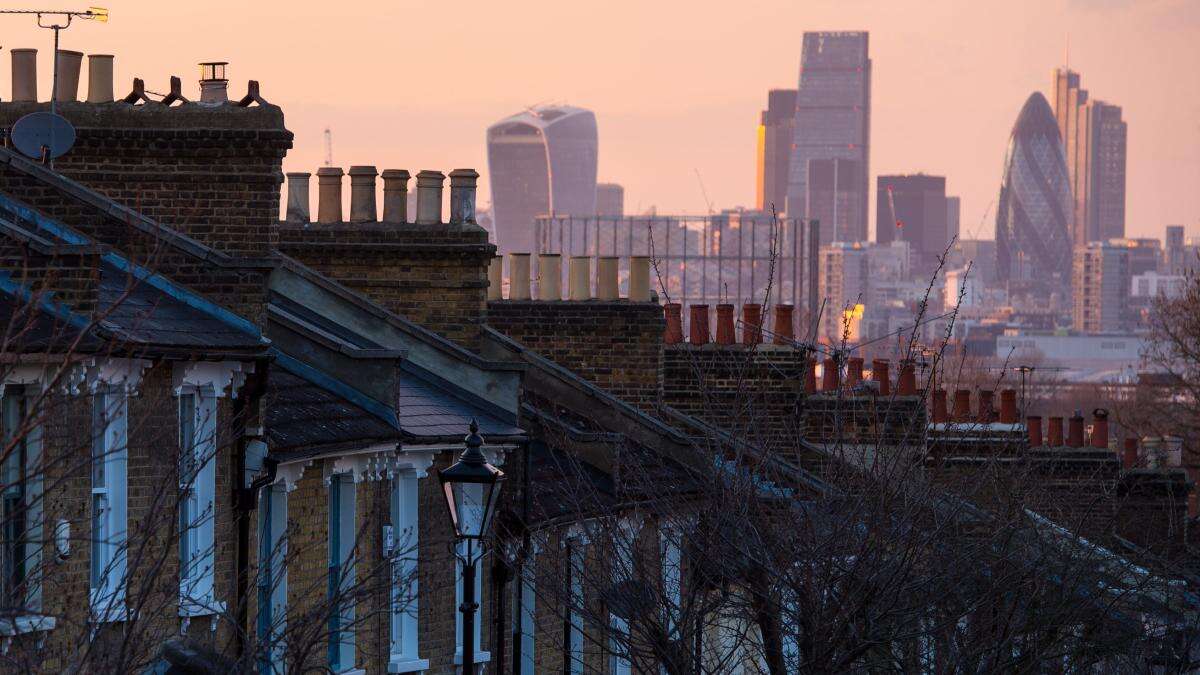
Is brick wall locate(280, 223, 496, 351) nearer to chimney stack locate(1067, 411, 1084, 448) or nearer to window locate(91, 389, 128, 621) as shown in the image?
window locate(91, 389, 128, 621)

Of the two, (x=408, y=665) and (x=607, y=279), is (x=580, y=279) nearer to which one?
(x=607, y=279)

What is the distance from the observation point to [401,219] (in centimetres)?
2561

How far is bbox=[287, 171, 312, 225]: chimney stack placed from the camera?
85.5 ft

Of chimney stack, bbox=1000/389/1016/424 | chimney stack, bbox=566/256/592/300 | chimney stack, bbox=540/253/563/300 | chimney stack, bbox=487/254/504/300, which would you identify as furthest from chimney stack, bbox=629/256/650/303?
chimney stack, bbox=1000/389/1016/424

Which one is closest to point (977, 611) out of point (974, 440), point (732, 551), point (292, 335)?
point (732, 551)

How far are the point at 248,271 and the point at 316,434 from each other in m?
1.17

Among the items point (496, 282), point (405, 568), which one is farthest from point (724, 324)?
point (405, 568)

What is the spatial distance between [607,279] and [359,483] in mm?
9323

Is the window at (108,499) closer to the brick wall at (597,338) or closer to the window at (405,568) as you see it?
the window at (405,568)

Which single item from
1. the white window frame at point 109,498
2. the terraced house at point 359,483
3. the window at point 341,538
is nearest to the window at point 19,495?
the terraced house at point 359,483

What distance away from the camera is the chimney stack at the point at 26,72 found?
21.8 m

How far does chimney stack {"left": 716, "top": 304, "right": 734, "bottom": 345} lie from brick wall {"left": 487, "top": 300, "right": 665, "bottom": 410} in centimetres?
200

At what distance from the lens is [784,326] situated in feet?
109

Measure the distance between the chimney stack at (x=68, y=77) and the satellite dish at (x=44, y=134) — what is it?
4.25 ft
